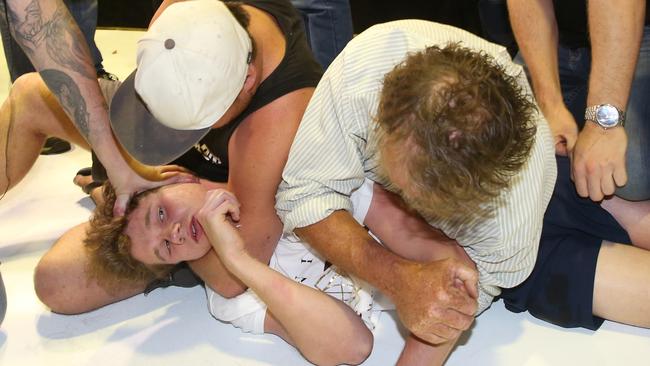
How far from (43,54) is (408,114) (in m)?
0.84

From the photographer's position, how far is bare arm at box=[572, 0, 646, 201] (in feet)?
4.78

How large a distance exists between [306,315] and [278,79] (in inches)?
18.5

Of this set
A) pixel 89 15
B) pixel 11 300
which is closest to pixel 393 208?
pixel 11 300

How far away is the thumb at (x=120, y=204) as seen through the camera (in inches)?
64.0

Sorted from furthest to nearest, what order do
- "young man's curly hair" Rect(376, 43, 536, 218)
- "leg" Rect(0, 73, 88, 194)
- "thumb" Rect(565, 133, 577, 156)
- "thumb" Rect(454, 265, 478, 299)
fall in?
"leg" Rect(0, 73, 88, 194), "thumb" Rect(565, 133, 577, 156), "thumb" Rect(454, 265, 478, 299), "young man's curly hair" Rect(376, 43, 536, 218)

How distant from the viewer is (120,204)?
163cm

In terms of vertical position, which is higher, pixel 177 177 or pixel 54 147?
pixel 177 177

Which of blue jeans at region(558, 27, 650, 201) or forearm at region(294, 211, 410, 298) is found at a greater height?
blue jeans at region(558, 27, 650, 201)

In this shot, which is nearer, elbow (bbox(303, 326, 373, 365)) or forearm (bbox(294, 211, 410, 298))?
forearm (bbox(294, 211, 410, 298))

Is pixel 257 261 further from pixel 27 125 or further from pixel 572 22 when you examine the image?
pixel 572 22

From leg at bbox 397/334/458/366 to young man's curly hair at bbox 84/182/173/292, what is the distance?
598 millimetres

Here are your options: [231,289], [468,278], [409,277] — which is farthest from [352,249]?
[231,289]

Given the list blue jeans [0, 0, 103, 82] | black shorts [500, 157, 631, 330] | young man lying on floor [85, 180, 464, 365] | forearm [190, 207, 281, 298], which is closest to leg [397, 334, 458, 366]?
young man lying on floor [85, 180, 464, 365]

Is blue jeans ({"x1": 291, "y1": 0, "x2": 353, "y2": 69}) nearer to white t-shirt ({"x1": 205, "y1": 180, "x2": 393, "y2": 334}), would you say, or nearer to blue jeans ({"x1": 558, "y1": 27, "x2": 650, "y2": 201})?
blue jeans ({"x1": 558, "y1": 27, "x2": 650, "y2": 201})
